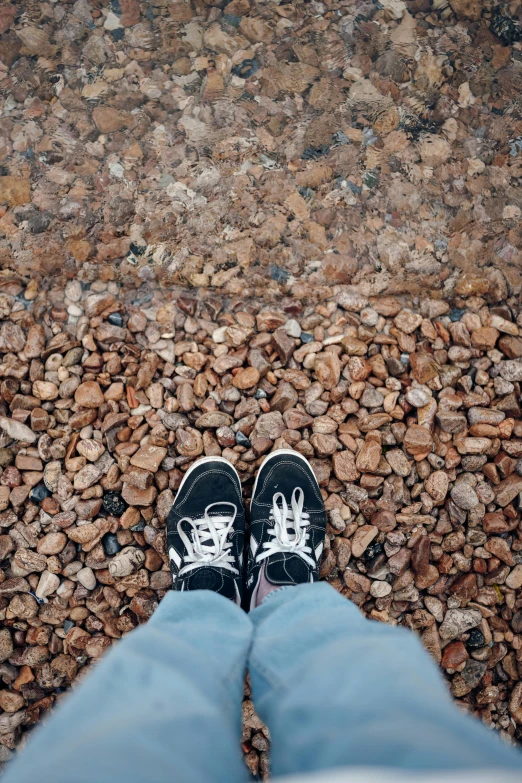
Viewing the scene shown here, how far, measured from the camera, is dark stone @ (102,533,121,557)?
4.40 ft

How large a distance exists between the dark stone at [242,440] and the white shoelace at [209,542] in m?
0.16

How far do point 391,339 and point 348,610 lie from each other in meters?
0.77

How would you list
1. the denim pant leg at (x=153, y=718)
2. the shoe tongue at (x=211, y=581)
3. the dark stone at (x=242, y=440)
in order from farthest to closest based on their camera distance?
the dark stone at (x=242, y=440) → the shoe tongue at (x=211, y=581) → the denim pant leg at (x=153, y=718)

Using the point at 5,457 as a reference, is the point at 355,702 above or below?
above

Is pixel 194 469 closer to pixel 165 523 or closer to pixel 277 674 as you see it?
pixel 165 523

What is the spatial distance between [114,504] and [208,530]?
257mm

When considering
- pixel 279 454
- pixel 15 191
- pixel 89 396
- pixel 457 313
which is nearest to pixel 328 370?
pixel 279 454

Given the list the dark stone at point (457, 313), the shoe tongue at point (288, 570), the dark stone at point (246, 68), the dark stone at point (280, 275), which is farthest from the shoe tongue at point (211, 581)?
the dark stone at point (246, 68)

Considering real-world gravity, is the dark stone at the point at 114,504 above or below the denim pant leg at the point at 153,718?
below

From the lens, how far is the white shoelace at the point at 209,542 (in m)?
1.32

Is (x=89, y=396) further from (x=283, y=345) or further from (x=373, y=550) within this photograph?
(x=373, y=550)

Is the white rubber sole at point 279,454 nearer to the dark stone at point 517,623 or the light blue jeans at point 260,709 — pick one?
the light blue jeans at point 260,709

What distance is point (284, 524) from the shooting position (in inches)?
53.9

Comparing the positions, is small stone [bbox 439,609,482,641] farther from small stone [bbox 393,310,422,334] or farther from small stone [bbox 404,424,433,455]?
small stone [bbox 393,310,422,334]
